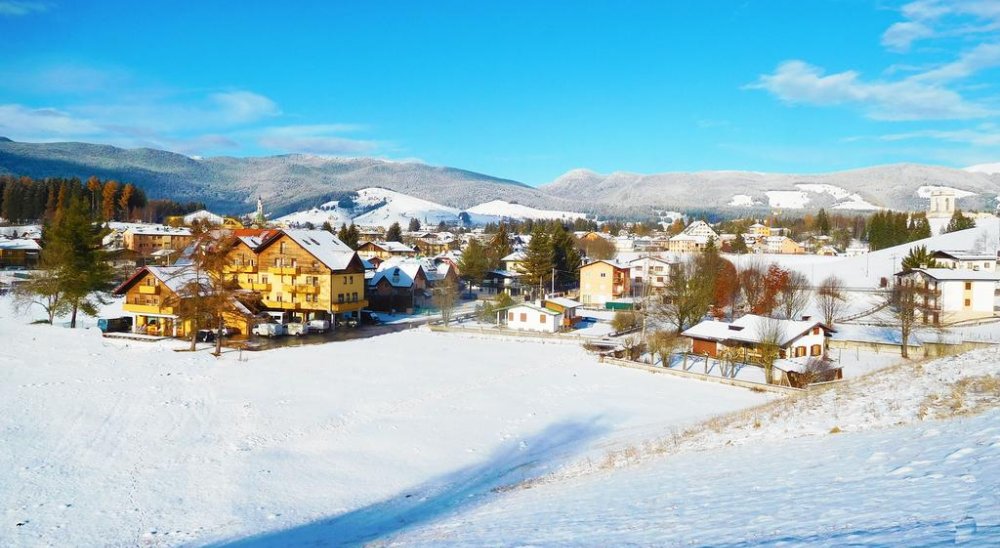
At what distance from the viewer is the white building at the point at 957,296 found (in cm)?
4578

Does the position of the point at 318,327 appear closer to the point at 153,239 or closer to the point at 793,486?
the point at 793,486

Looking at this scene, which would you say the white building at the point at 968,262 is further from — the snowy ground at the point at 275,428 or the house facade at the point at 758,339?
the snowy ground at the point at 275,428

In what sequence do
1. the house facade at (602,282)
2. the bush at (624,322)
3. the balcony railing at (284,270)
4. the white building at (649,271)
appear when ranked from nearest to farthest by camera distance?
the bush at (624,322) < the balcony railing at (284,270) < the house facade at (602,282) < the white building at (649,271)

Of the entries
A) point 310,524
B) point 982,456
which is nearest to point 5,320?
point 310,524

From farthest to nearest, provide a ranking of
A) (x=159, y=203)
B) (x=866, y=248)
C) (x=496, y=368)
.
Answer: (x=159, y=203)
(x=866, y=248)
(x=496, y=368)

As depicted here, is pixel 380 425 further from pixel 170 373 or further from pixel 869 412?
pixel 869 412

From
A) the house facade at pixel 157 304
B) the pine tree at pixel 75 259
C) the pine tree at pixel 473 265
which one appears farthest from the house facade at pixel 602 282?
the pine tree at pixel 75 259

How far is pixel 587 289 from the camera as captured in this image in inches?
2370

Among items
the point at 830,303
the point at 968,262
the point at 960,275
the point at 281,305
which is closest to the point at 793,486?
the point at 281,305

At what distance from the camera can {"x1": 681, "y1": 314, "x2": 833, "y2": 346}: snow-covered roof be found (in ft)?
111

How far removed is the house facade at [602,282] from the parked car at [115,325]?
37.1 metres

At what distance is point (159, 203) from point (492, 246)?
4457 inches

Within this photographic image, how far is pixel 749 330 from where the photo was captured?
3509cm

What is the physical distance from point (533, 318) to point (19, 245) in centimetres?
6560
